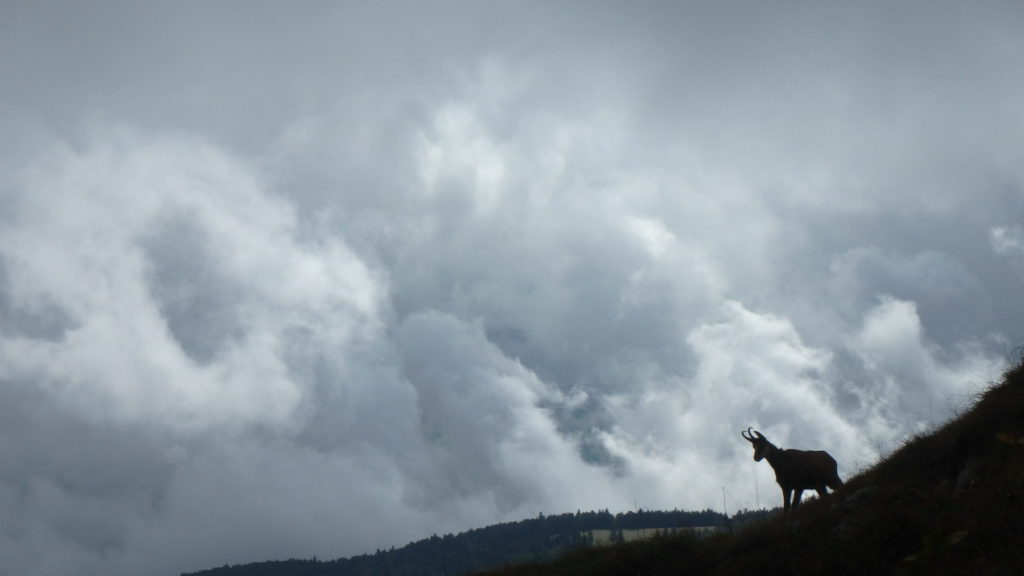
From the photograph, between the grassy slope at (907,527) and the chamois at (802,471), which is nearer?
the grassy slope at (907,527)

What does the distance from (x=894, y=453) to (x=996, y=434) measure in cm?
403

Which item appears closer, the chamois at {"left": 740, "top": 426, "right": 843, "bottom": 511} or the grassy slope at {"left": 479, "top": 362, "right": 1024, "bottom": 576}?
the grassy slope at {"left": 479, "top": 362, "right": 1024, "bottom": 576}

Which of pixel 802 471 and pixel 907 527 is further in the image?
pixel 802 471

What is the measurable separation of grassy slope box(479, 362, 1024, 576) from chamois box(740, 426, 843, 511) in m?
1.65

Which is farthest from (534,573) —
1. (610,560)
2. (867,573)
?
(867,573)

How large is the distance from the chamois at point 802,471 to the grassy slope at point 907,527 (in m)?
1.65

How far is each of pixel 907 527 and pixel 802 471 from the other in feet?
28.1

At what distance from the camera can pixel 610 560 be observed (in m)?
21.2

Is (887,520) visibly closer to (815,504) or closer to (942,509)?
(942,509)

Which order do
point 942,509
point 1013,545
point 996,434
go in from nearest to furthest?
1. point 1013,545
2. point 942,509
3. point 996,434

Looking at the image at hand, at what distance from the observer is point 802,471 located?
2523cm

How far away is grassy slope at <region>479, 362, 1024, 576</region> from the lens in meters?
15.4

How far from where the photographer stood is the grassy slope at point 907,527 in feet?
50.4

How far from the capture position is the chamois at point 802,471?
24750 mm
